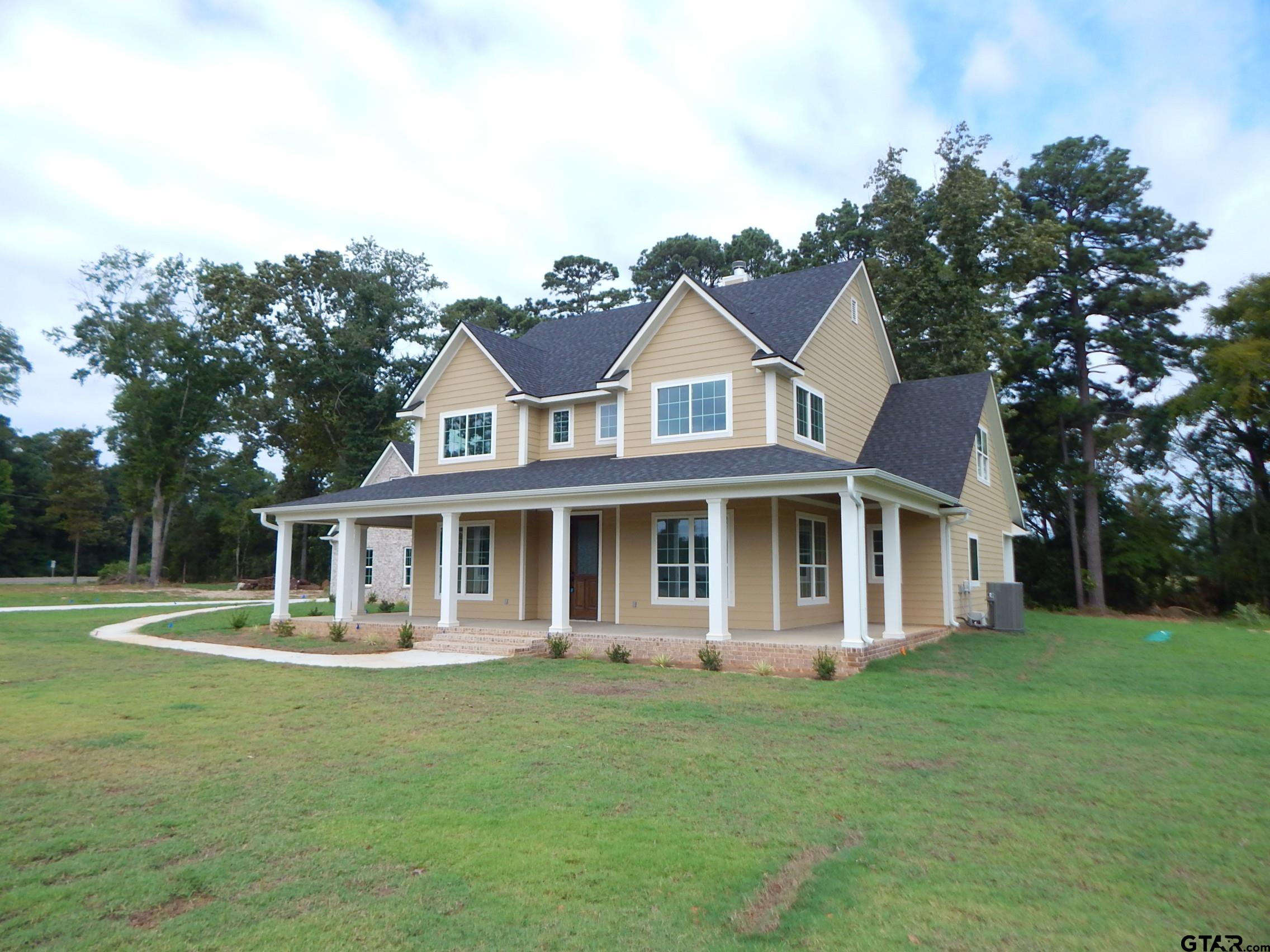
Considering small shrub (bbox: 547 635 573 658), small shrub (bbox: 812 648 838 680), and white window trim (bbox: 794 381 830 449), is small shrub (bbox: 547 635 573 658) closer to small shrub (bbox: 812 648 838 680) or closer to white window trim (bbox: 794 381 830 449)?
small shrub (bbox: 812 648 838 680)

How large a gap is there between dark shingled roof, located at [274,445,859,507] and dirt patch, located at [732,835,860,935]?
7737 millimetres

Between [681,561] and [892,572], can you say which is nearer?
[892,572]

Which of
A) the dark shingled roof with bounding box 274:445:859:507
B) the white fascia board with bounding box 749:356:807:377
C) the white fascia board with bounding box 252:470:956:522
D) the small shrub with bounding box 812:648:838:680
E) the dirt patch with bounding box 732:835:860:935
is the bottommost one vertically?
the dirt patch with bounding box 732:835:860:935

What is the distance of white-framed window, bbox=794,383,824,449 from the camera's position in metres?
15.5

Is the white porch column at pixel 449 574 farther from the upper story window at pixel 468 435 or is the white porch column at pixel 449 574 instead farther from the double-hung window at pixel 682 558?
the double-hung window at pixel 682 558

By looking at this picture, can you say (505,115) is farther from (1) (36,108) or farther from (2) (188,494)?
(2) (188,494)

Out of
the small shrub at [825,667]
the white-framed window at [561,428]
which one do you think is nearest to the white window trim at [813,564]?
the small shrub at [825,667]

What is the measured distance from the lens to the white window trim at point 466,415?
1873 cm

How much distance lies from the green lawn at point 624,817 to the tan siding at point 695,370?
20.8ft

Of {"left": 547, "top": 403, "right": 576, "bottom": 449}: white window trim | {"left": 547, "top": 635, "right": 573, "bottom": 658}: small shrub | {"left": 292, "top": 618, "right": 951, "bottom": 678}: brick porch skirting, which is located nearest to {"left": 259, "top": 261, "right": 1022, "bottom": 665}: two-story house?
{"left": 547, "top": 403, "right": 576, "bottom": 449}: white window trim

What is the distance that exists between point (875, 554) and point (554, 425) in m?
7.96

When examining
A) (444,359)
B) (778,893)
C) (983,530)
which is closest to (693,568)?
(444,359)

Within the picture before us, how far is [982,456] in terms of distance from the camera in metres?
19.9

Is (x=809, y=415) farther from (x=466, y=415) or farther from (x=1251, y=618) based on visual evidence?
(x=1251, y=618)
